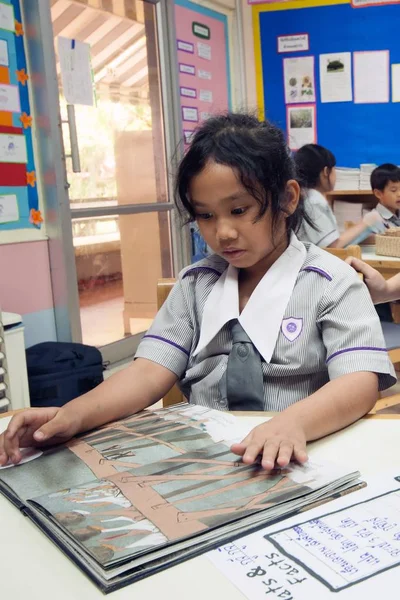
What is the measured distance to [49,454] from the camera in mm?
818

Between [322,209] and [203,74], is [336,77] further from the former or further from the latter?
[322,209]

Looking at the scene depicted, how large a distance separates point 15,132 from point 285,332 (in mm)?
1989

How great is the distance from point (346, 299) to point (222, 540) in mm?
553

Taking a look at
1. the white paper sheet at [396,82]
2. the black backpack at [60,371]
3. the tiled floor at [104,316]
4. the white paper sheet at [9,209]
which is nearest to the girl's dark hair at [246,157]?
the black backpack at [60,371]

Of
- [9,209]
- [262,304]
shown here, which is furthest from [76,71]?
[262,304]

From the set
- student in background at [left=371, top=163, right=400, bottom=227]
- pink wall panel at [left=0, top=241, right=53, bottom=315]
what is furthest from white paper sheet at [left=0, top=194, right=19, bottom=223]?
student in background at [left=371, top=163, right=400, bottom=227]

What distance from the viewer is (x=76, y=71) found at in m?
3.00

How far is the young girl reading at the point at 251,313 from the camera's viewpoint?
38.7 inches

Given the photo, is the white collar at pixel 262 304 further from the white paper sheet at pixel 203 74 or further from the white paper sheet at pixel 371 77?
the white paper sheet at pixel 371 77

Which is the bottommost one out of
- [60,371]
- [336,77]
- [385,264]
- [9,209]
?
[60,371]

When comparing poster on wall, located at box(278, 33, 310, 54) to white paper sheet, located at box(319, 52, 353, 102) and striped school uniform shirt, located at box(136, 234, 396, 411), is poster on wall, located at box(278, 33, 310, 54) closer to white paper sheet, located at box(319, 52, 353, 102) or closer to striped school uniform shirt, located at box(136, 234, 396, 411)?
white paper sheet, located at box(319, 52, 353, 102)

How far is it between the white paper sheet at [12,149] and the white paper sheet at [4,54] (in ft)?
0.92

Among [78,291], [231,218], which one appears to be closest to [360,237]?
[78,291]

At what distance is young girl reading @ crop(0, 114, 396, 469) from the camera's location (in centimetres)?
98
